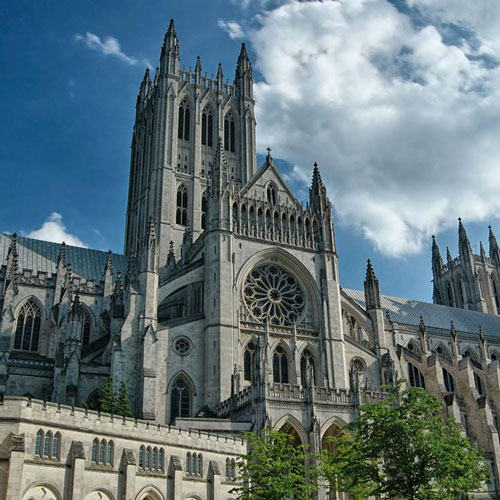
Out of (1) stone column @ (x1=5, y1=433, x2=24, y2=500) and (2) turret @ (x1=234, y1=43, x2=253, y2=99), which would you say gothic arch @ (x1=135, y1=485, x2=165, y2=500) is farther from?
(2) turret @ (x1=234, y1=43, x2=253, y2=99)

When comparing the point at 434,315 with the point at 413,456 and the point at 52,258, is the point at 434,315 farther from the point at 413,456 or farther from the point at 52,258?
the point at 413,456

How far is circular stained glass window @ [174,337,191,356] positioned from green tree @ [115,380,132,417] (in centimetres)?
523

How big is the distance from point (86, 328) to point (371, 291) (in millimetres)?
23964

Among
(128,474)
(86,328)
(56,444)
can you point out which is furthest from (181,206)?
(56,444)

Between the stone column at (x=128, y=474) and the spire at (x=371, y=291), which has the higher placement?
the spire at (x=371, y=291)

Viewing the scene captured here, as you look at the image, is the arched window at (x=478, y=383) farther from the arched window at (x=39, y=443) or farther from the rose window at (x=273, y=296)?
the arched window at (x=39, y=443)

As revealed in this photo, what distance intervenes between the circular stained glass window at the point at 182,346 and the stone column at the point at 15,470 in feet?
57.8

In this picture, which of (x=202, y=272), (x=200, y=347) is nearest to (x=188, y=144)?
(x=202, y=272)

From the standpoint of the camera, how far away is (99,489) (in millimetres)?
29750

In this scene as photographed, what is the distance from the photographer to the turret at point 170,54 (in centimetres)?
7656

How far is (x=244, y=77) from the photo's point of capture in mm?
83250

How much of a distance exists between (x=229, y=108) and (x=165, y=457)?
54.2 m

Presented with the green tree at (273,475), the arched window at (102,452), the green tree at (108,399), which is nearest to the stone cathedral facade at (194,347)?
the arched window at (102,452)

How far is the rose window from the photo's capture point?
158 ft
